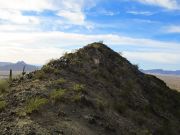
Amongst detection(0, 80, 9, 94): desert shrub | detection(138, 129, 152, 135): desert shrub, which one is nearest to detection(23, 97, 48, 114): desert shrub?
detection(0, 80, 9, 94): desert shrub

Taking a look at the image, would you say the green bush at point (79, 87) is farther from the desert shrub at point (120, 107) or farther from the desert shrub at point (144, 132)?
the desert shrub at point (144, 132)

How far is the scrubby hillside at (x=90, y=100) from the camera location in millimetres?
15188

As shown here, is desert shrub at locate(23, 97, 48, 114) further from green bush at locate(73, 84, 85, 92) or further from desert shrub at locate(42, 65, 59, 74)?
desert shrub at locate(42, 65, 59, 74)

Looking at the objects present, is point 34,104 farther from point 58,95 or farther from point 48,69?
point 48,69

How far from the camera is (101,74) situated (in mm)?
23469

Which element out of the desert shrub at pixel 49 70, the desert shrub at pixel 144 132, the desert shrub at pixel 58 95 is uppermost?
the desert shrub at pixel 49 70

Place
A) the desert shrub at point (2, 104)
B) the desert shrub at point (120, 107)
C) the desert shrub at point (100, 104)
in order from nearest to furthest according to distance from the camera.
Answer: the desert shrub at point (2, 104) < the desert shrub at point (100, 104) < the desert shrub at point (120, 107)

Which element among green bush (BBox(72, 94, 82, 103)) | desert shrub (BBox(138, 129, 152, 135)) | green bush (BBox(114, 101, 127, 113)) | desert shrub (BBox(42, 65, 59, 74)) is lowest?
desert shrub (BBox(138, 129, 152, 135))

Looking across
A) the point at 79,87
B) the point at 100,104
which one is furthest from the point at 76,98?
the point at 79,87

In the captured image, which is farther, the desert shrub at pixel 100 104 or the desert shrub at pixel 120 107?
the desert shrub at pixel 120 107

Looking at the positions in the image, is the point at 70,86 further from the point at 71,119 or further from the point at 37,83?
the point at 71,119

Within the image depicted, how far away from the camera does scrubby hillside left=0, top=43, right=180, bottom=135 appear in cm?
1519

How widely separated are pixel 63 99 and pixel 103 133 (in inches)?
98.0

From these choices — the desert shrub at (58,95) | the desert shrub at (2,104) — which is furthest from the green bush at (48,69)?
the desert shrub at (2,104)
